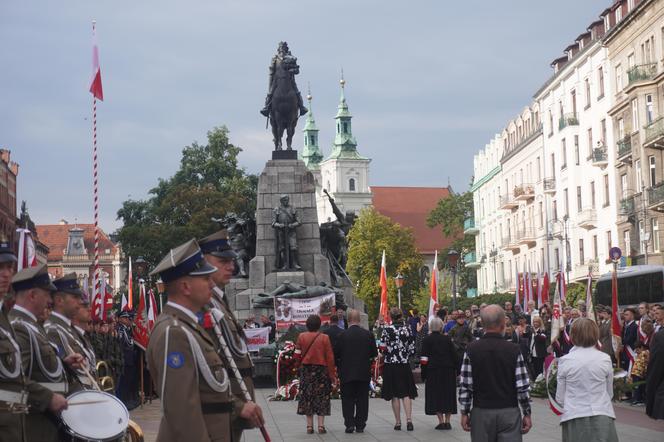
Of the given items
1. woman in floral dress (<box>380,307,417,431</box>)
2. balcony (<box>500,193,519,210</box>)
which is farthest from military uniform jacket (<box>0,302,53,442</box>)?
balcony (<box>500,193,519,210</box>)

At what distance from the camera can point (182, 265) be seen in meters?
7.06

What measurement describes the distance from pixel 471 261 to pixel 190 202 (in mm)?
41794

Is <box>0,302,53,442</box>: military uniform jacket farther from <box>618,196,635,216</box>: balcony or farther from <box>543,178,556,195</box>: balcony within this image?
<box>543,178,556,195</box>: balcony

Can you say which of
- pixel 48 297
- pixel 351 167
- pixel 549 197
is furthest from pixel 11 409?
pixel 351 167

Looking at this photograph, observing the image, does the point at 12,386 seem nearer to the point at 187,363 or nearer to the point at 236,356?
the point at 236,356

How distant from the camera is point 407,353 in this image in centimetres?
1873

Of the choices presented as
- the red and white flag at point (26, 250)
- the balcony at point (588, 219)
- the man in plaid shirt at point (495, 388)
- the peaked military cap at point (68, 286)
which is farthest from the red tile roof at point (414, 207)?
the peaked military cap at point (68, 286)

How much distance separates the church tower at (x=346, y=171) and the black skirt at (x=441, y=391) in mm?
131635

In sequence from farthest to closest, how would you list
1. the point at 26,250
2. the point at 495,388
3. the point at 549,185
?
the point at 549,185 < the point at 26,250 < the point at 495,388

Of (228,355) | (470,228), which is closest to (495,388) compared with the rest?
(228,355)

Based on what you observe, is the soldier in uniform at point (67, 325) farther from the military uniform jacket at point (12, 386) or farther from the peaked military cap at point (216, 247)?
the peaked military cap at point (216, 247)

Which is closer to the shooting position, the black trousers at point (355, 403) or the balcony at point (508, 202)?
the black trousers at point (355, 403)

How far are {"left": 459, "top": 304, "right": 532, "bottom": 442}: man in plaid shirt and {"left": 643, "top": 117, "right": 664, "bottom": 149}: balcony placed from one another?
43297mm

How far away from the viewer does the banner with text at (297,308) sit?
30734mm
